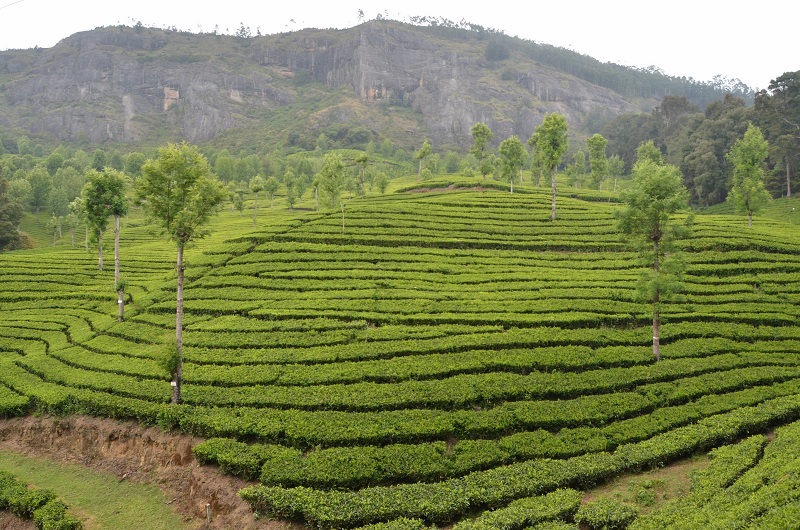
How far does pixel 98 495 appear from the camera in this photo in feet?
65.4

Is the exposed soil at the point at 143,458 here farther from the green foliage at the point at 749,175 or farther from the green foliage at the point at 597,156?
the green foliage at the point at 597,156

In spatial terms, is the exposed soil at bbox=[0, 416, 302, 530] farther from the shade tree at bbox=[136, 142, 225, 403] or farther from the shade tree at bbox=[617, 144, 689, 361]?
the shade tree at bbox=[617, 144, 689, 361]

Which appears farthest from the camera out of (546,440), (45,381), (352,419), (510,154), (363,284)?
(510,154)

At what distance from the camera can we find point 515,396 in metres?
22.4

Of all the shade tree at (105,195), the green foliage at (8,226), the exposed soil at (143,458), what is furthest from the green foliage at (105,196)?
the green foliage at (8,226)

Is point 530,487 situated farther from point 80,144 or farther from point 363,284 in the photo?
point 80,144

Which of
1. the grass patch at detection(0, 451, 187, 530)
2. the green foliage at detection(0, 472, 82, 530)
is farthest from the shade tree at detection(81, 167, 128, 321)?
the green foliage at detection(0, 472, 82, 530)

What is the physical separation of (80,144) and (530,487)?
202 m

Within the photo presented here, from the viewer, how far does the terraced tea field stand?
55.3ft

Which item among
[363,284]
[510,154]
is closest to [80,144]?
A: [510,154]

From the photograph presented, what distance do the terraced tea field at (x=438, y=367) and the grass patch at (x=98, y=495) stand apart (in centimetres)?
243

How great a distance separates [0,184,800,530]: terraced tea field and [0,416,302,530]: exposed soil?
0.59m

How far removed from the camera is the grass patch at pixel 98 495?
1841 cm

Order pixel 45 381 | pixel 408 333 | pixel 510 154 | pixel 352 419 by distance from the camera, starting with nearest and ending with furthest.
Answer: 1. pixel 352 419
2. pixel 45 381
3. pixel 408 333
4. pixel 510 154
